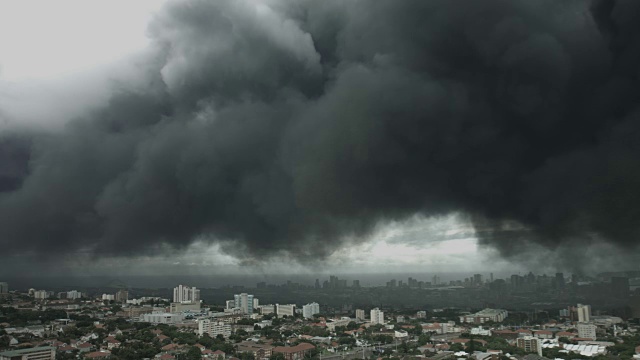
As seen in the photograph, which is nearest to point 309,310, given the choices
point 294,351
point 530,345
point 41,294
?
point 294,351

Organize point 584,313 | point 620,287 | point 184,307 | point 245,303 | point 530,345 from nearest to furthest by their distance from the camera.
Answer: point 530,345 < point 620,287 < point 584,313 < point 184,307 < point 245,303

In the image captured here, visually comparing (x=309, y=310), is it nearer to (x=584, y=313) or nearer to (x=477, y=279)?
(x=477, y=279)

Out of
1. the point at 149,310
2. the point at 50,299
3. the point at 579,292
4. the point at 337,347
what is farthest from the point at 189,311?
the point at 579,292

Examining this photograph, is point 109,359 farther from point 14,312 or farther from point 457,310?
point 457,310

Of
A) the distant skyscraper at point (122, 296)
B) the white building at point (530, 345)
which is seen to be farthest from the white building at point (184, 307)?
the white building at point (530, 345)

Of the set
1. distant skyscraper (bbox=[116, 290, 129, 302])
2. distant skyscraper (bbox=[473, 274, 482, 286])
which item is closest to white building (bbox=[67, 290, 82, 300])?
distant skyscraper (bbox=[116, 290, 129, 302])

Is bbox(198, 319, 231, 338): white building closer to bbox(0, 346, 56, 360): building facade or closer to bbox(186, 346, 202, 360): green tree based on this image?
bbox(186, 346, 202, 360): green tree
